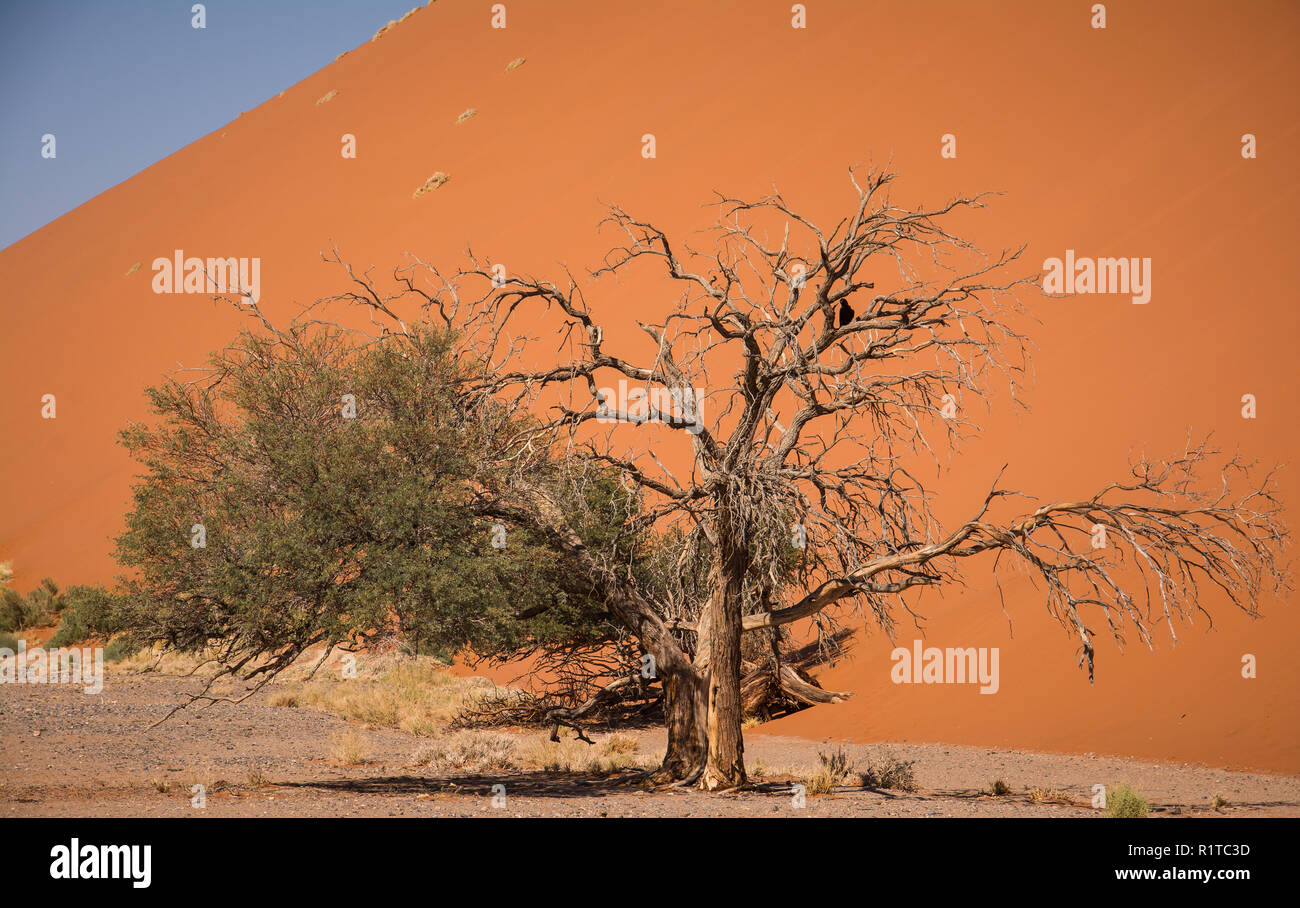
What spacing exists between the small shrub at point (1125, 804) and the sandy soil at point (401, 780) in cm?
34

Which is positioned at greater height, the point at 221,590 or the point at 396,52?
the point at 396,52

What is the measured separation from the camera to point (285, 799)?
10.8 metres

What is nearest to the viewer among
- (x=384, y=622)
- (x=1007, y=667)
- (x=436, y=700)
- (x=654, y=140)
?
(x=384, y=622)

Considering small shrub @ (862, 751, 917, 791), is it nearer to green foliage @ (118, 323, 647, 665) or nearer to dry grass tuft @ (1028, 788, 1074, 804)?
dry grass tuft @ (1028, 788, 1074, 804)

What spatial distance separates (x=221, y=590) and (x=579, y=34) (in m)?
53.7

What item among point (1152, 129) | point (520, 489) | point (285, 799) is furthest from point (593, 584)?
point (1152, 129)

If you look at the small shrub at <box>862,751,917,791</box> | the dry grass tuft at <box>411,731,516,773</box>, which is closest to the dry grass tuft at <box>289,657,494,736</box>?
the dry grass tuft at <box>411,731,516,773</box>

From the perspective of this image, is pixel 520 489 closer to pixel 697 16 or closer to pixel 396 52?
pixel 697 16

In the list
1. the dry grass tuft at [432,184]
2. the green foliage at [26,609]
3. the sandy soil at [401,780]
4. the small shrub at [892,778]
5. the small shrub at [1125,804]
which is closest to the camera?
the small shrub at [1125,804]

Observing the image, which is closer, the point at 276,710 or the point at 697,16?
the point at 276,710

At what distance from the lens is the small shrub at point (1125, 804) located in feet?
31.9

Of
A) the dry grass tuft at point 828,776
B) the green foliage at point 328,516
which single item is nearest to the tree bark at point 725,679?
the dry grass tuft at point 828,776

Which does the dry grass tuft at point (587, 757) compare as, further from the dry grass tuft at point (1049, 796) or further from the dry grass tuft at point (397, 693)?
the dry grass tuft at point (1049, 796)

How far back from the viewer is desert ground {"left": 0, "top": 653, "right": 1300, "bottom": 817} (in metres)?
10.4
